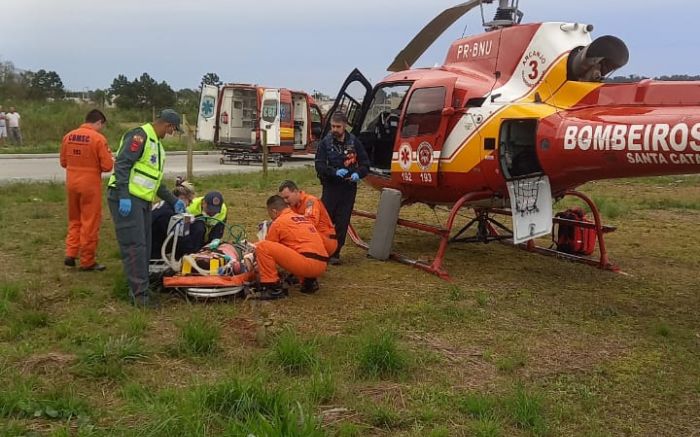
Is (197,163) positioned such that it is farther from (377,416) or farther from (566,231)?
(377,416)

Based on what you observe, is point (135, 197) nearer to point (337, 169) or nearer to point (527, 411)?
point (337, 169)

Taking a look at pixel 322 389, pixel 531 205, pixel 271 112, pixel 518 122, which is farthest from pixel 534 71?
pixel 271 112

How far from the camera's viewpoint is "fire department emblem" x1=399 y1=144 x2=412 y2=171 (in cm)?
827

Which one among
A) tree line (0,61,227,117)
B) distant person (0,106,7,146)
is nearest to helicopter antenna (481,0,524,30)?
distant person (0,106,7,146)

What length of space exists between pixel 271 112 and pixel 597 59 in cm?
1614

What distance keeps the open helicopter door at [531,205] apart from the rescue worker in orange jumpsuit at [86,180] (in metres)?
4.41

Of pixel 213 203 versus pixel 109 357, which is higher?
pixel 213 203

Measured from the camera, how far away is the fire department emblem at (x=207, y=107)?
73.3ft

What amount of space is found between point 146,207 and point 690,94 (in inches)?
196

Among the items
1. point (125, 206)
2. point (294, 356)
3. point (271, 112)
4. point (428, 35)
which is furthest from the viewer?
point (271, 112)

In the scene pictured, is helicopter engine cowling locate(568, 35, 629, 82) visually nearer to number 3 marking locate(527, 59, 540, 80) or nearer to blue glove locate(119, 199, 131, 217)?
number 3 marking locate(527, 59, 540, 80)

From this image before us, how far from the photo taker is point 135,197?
19.5 ft

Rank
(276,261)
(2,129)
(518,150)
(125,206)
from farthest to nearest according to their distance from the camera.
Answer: (2,129)
(518,150)
(276,261)
(125,206)

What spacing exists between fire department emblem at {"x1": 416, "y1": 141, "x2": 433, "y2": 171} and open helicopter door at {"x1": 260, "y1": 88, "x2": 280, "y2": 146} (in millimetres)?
14483
